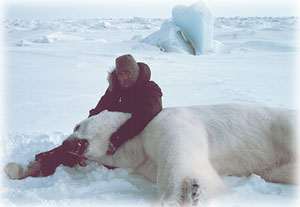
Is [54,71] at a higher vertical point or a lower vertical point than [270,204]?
lower

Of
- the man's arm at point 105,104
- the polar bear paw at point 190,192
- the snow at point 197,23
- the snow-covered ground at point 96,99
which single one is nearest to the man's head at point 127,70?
the man's arm at point 105,104

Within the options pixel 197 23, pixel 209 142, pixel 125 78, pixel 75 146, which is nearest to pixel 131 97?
pixel 125 78

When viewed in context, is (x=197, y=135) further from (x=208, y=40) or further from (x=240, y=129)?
(x=208, y=40)

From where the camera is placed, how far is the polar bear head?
2.33 metres

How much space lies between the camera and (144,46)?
1266cm

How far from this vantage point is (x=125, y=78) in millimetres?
2508

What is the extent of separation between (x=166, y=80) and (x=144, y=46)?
19.9 feet

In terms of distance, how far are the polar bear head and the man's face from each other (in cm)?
30

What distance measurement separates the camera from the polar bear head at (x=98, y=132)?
233cm

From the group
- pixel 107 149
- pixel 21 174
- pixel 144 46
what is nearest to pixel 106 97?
pixel 107 149

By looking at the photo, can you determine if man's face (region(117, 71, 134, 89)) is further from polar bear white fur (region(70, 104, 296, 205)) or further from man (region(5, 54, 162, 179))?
polar bear white fur (region(70, 104, 296, 205))

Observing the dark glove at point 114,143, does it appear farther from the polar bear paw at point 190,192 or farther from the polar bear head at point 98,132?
the polar bear paw at point 190,192

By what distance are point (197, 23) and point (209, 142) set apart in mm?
10476

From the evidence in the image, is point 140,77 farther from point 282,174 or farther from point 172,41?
point 172,41
